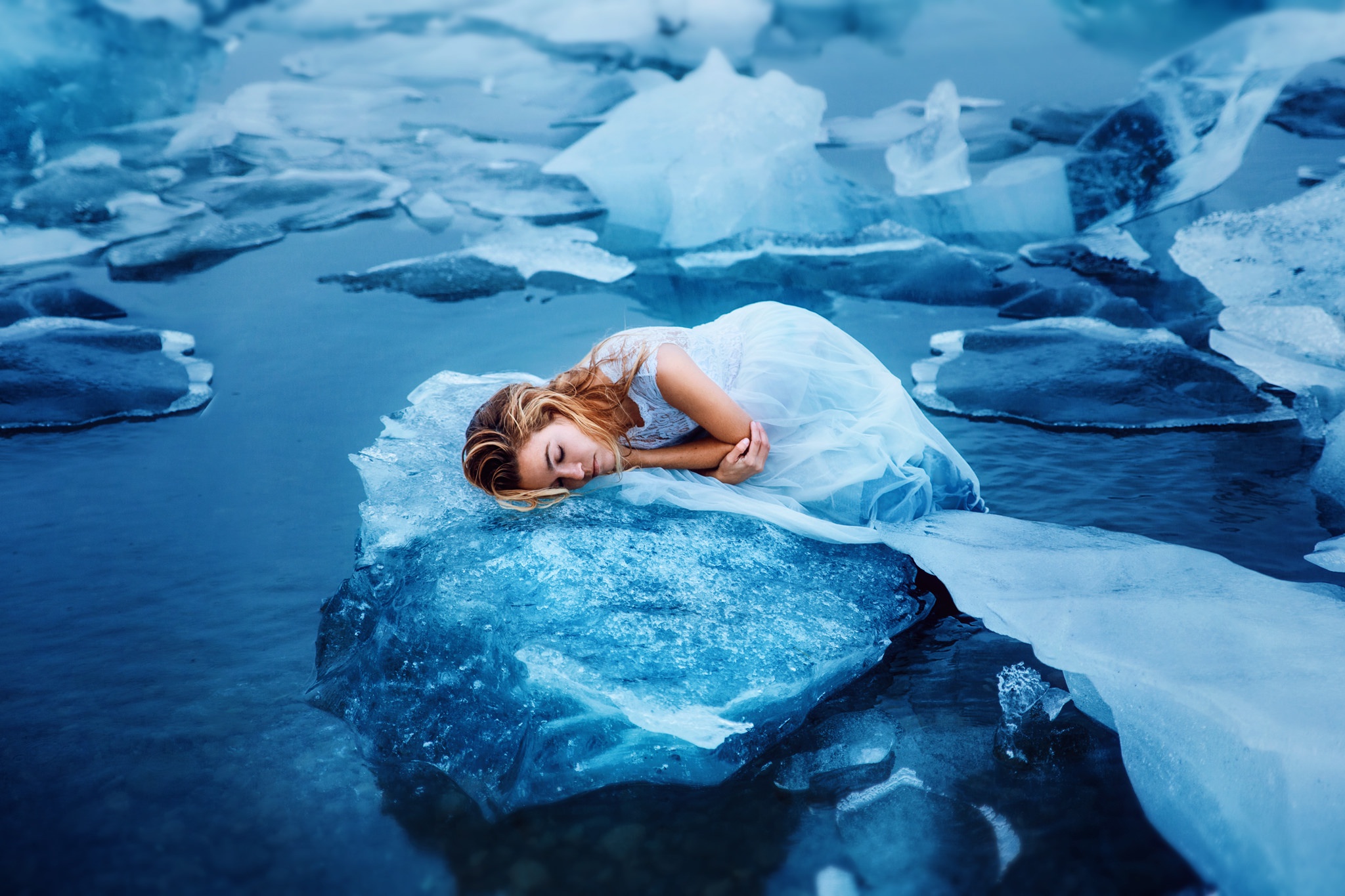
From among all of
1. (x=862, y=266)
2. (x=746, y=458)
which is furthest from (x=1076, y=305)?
(x=746, y=458)

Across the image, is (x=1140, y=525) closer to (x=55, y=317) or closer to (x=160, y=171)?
(x=55, y=317)

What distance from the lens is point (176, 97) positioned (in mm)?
7059

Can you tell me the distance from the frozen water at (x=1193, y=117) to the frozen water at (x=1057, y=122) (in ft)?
3.42

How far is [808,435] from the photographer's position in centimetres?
216

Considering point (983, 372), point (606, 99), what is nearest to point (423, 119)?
point (606, 99)

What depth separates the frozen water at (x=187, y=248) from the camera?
4203mm

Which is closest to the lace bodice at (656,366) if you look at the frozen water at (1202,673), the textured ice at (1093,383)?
the frozen water at (1202,673)

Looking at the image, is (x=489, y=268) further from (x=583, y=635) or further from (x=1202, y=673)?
(x=1202, y=673)

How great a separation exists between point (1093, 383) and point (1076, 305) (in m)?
0.80

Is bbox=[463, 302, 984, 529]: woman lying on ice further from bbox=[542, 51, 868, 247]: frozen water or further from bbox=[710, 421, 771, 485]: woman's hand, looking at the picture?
bbox=[542, 51, 868, 247]: frozen water

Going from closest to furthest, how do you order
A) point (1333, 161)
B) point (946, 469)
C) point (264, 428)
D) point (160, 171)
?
point (946, 469) → point (264, 428) → point (1333, 161) → point (160, 171)

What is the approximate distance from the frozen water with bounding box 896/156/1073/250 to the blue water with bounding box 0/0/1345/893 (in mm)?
901

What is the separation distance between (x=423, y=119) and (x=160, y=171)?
1.90 m

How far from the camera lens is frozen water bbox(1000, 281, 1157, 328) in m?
3.46
